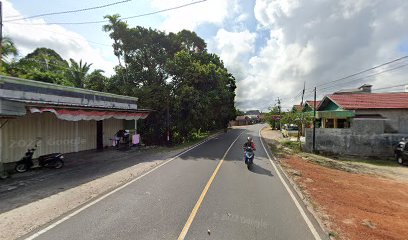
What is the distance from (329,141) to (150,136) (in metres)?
16.9

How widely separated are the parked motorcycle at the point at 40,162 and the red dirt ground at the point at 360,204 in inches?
475

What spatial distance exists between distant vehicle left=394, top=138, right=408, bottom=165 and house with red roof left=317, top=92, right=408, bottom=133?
2.82 meters

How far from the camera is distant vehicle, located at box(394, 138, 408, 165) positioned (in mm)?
19131

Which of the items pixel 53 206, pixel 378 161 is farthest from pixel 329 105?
pixel 53 206

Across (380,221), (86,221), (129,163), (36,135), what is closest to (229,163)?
(129,163)

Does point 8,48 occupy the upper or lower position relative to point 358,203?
upper

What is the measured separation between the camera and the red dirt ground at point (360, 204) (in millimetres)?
6503

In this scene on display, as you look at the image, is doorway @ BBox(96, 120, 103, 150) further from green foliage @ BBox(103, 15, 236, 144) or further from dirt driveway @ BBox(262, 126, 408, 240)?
dirt driveway @ BBox(262, 126, 408, 240)

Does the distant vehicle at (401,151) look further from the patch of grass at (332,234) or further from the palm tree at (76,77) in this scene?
the palm tree at (76,77)

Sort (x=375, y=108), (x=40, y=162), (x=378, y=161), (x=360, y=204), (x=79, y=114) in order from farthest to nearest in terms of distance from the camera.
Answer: (x=375, y=108) < (x=378, y=161) < (x=79, y=114) < (x=40, y=162) < (x=360, y=204)

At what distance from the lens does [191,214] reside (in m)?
6.95

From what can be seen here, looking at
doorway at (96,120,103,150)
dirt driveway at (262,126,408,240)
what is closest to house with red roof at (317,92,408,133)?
dirt driveway at (262,126,408,240)

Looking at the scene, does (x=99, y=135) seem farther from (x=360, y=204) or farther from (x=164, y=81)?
(x=360, y=204)

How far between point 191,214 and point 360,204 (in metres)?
6.12
